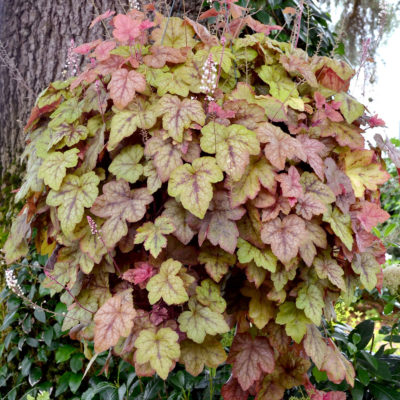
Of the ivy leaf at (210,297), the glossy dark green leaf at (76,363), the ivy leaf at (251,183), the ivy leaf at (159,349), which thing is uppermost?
the ivy leaf at (251,183)

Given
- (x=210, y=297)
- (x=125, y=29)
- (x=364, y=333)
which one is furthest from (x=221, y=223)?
(x=364, y=333)

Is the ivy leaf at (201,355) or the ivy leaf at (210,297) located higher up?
the ivy leaf at (210,297)

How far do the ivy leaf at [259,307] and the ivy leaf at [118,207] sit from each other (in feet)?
1.29

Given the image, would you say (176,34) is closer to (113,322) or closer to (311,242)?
(311,242)

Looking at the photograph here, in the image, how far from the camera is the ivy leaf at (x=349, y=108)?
1239 millimetres

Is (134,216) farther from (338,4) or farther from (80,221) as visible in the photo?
(338,4)

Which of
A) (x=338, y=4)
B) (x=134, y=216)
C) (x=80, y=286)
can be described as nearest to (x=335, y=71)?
(x=134, y=216)

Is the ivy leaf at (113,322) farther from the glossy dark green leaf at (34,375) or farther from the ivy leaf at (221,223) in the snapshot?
the glossy dark green leaf at (34,375)

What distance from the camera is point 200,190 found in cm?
104

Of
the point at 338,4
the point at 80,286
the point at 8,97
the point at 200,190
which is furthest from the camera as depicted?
the point at 338,4

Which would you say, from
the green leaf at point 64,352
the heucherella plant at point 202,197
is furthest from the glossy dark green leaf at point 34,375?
the heucherella plant at point 202,197

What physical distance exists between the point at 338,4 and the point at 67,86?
3.79m

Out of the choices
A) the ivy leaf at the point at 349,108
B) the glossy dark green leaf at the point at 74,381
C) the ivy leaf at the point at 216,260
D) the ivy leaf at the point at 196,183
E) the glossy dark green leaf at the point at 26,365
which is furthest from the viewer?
the glossy dark green leaf at the point at 26,365

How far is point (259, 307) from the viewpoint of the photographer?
48.9 inches
